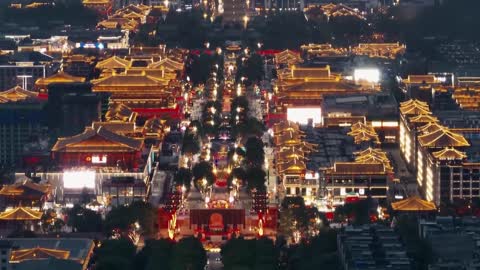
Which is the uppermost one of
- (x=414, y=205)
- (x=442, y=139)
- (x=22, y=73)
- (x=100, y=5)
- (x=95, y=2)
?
(x=95, y=2)

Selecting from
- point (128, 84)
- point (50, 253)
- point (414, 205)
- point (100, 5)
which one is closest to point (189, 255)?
point (50, 253)

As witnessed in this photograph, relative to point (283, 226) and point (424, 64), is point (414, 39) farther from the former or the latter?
point (283, 226)

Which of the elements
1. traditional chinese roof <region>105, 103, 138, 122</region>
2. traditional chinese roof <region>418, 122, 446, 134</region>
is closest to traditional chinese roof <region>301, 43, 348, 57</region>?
traditional chinese roof <region>105, 103, 138, 122</region>

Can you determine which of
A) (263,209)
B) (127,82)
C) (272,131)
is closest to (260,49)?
(127,82)

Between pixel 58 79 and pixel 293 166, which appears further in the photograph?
pixel 58 79

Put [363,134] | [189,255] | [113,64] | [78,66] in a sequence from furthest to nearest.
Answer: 1. [78,66]
2. [113,64]
3. [363,134]
4. [189,255]

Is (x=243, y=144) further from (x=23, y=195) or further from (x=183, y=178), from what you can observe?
(x=23, y=195)

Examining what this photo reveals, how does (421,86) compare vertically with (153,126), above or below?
above

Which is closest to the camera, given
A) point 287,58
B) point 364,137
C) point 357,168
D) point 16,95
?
point 357,168
